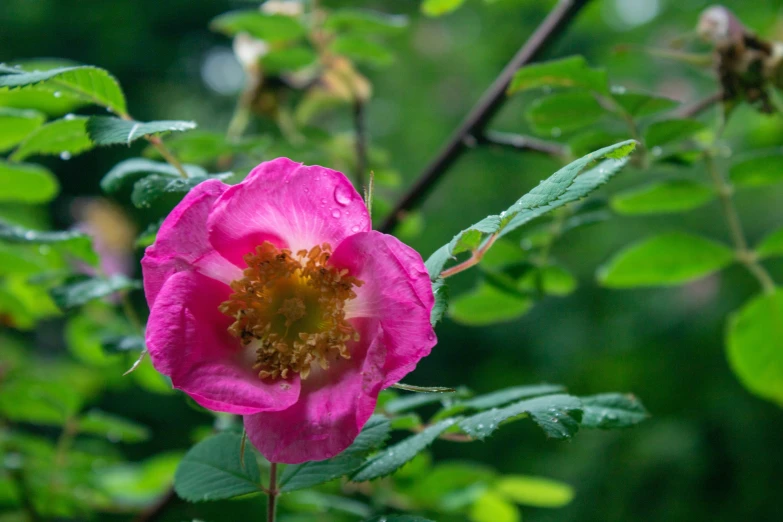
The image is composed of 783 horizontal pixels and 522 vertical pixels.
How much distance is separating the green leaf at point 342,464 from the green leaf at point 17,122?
532 millimetres

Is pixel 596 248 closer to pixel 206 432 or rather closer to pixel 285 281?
pixel 206 432

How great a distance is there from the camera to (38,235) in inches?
26.8

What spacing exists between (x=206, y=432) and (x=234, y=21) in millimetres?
605

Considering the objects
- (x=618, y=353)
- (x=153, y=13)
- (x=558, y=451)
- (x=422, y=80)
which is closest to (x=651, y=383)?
(x=618, y=353)

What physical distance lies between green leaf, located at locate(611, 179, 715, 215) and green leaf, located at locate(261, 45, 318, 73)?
534 millimetres

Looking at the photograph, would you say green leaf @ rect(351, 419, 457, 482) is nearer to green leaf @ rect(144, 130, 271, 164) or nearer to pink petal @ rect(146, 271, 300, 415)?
pink petal @ rect(146, 271, 300, 415)

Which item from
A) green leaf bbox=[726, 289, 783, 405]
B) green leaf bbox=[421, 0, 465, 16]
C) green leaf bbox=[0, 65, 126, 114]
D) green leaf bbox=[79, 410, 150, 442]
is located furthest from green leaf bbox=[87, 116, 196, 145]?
green leaf bbox=[726, 289, 783, 405]

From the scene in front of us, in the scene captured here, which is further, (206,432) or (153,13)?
(153,13)

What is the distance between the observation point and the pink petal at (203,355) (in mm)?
453

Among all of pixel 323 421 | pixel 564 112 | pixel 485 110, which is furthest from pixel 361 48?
pixel 323 421

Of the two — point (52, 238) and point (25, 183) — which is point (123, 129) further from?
point (25, 183)

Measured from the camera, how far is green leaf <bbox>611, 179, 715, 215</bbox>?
0.92m

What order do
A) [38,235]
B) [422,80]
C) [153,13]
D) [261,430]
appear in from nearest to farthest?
[261,430], [38,235], [422,80], [153,13]

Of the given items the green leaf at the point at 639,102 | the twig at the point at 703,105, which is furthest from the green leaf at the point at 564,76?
the twig at the point at 703,105
